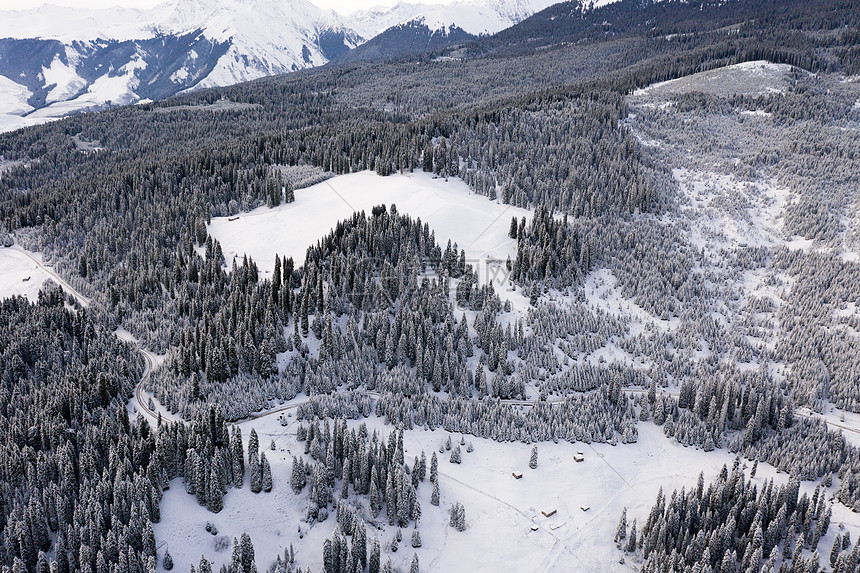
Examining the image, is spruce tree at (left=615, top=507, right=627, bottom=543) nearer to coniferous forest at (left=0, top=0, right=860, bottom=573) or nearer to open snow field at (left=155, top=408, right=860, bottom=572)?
coniferous forest at (left=0, top=0, right=860, bottom=573)

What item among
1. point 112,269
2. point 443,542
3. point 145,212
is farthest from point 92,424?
point 145,212

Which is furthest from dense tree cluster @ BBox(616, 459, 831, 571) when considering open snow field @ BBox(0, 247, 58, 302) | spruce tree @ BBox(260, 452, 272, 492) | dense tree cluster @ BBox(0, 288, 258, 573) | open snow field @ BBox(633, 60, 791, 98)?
open snow field @ BBox(633, 60, 791, 98)

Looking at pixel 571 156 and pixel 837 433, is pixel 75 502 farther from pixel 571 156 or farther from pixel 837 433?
pixel 571 156

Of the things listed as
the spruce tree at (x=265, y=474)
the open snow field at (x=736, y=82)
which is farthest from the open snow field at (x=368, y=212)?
the open snow field at (x=736, y=82)

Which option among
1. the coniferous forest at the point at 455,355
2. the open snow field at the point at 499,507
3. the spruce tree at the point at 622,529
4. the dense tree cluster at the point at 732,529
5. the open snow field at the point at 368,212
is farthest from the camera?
the open snow field at the point at 368,212

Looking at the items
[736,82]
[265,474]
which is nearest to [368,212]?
[265,474]

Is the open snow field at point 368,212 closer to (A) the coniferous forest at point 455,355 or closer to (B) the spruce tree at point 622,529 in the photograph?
(A) the coniferous forest at point 455,355

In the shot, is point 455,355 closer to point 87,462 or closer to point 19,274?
point 87,462
